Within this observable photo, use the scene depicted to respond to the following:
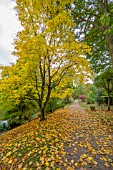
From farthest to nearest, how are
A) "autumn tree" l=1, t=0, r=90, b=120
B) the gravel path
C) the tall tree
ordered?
"autumn tree" l=1, t=0, r=90, b=120, the tall tree, the gravel path

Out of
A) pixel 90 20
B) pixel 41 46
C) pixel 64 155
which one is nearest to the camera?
pixel 64 155

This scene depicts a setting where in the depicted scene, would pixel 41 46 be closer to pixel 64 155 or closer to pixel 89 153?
pixel 64 155

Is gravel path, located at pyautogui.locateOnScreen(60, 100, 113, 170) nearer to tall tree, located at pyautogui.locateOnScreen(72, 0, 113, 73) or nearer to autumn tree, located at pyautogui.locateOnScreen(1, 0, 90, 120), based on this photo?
tall tree, located at pyautogui.locateOnScreen(72, 0, 113, 73)

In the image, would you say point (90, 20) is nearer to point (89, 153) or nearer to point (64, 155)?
point (89, 153)

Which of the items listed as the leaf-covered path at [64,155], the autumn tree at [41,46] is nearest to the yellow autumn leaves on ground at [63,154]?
the leaf-covered path at [64,155]

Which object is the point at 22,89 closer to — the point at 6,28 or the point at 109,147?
the point at 6,28

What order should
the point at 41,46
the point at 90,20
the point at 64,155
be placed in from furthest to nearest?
the point at 41,46
the point at 90,20
the point at 64,155

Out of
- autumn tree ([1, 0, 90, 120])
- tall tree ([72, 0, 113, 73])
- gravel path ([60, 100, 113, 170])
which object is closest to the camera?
gravel path ([60, 100, 113, 170])

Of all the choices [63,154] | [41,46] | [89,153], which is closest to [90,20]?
[41,46]

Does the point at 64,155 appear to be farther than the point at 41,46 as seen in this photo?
No

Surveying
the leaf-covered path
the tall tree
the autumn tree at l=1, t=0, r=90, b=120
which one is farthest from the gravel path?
the autumn tree at l=1, t=0, r=90, b=120

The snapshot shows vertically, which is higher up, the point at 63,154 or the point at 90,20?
the point at 90,20

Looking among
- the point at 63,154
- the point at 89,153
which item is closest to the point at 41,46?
the point at 63,154

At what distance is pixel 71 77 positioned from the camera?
335 inches
